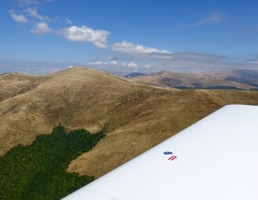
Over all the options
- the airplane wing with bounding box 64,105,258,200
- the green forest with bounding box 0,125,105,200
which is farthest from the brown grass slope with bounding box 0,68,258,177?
the airplane wing with bounding box 64,105,258,200

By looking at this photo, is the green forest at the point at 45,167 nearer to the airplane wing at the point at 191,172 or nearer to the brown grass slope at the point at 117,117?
the brown grass slope at the point at 117,117

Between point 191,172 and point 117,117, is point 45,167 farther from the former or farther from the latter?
point 191,172

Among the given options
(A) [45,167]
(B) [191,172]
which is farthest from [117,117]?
(B) [191,172]

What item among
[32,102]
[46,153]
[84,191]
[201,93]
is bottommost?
[46,153]

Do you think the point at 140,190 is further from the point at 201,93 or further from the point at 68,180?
the point at 201,93

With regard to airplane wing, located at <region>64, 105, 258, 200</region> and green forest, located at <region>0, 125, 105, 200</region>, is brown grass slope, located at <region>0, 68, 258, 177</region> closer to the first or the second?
green forest, located at <region>0, 125, 105, 200</region>

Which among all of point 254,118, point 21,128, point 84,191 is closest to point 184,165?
point 84,191
